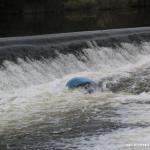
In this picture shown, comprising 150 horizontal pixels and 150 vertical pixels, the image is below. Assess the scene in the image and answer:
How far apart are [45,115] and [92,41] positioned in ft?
18.0

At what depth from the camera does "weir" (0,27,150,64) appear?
10219 mm

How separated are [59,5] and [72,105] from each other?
27.1 meters

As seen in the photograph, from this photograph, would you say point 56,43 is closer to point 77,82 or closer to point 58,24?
point 77,82

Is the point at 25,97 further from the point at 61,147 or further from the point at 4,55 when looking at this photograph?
the point at 61,147

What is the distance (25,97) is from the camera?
8.37 metres

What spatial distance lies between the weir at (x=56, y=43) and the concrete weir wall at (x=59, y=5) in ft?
59.7

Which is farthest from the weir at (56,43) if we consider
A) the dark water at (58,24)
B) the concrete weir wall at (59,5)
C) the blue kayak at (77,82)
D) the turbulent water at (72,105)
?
the concrete weir wall at (59,5)

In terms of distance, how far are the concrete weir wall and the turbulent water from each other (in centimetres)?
2009

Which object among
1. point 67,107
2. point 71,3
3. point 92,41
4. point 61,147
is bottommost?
point 61,147

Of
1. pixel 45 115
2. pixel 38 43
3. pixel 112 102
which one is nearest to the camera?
pixel 45 115

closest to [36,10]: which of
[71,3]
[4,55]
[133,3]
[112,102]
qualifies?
[71,3]

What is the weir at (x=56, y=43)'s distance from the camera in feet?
33.5

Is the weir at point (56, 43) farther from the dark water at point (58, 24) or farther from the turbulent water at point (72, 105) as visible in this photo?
the dark water at point (58, 24)

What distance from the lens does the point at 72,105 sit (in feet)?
25.6
